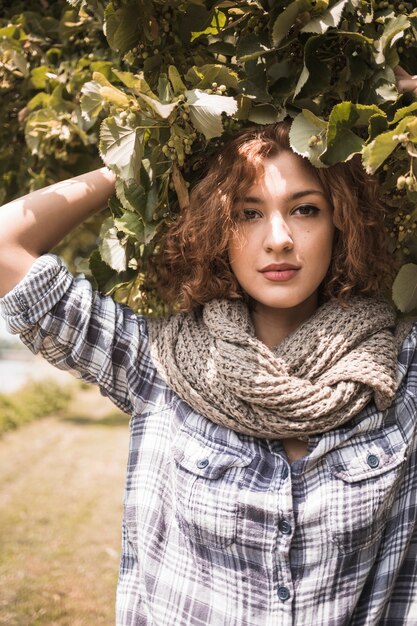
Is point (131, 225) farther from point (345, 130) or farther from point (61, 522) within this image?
point (61, 522)

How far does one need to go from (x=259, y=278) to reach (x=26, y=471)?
8.09 metres

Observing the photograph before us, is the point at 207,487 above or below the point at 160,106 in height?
below

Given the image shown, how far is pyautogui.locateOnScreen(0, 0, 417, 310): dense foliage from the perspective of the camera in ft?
5.22

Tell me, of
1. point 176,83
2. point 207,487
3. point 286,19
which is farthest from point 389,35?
point 207,487

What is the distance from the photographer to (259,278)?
1.76 metres

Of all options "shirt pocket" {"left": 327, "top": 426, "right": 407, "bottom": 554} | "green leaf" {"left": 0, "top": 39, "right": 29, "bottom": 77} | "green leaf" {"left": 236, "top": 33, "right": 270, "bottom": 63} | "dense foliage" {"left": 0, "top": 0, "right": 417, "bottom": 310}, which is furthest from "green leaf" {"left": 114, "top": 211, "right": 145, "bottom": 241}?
"green leaf" {"left": 0, "top": 39, "right": 29, "bottom": 77}

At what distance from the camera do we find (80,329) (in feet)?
5.81

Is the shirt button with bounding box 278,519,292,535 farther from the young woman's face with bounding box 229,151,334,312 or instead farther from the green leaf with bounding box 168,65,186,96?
the green leaf with bounding box 168,65,186,96

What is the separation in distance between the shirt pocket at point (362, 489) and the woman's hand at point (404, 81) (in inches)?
30.8

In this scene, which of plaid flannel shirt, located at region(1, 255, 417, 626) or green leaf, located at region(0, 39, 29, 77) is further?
green leaf, located at region(0, 39, 29, 77)

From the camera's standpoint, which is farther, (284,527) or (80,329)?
(80,329)

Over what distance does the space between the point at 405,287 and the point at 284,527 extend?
63 centimetres

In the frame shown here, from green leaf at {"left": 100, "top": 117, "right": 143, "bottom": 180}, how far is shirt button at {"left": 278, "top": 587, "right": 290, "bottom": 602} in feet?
3.10

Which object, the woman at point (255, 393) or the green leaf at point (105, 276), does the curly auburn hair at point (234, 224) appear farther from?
the green leaf at point (105, 276)
